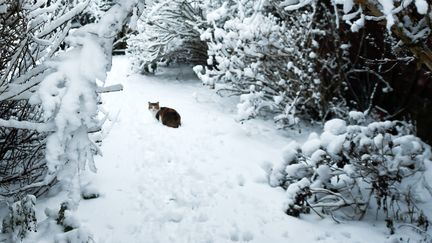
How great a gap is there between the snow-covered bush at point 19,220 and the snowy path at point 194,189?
52 centimetres

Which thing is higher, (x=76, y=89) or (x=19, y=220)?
(x=76, y=89)

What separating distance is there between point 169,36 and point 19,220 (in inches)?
269

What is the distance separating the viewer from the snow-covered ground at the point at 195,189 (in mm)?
3441

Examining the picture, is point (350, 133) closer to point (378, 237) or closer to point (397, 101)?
point (378, 237)

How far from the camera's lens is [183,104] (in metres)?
7.62

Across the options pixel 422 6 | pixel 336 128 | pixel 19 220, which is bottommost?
pixel 19 220

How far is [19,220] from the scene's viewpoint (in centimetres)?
288

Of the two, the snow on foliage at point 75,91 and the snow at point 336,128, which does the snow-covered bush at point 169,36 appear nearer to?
the snow at point 336,128

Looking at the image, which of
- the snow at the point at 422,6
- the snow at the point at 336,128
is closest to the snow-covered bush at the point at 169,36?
the snow at the point at 336,128

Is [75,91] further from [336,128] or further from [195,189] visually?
[336,128]

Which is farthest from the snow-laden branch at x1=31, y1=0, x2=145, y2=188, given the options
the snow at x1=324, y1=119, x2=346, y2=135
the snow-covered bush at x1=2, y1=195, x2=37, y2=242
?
the snow at x1=324, y1=119, x2=346, y2=135

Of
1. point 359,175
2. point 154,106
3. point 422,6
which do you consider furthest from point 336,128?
point 154,106

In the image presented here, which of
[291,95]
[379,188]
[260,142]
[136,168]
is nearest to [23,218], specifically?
[136,168]

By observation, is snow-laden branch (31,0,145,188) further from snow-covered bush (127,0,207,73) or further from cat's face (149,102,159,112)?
snow-covered bush (127,0,207,73)
